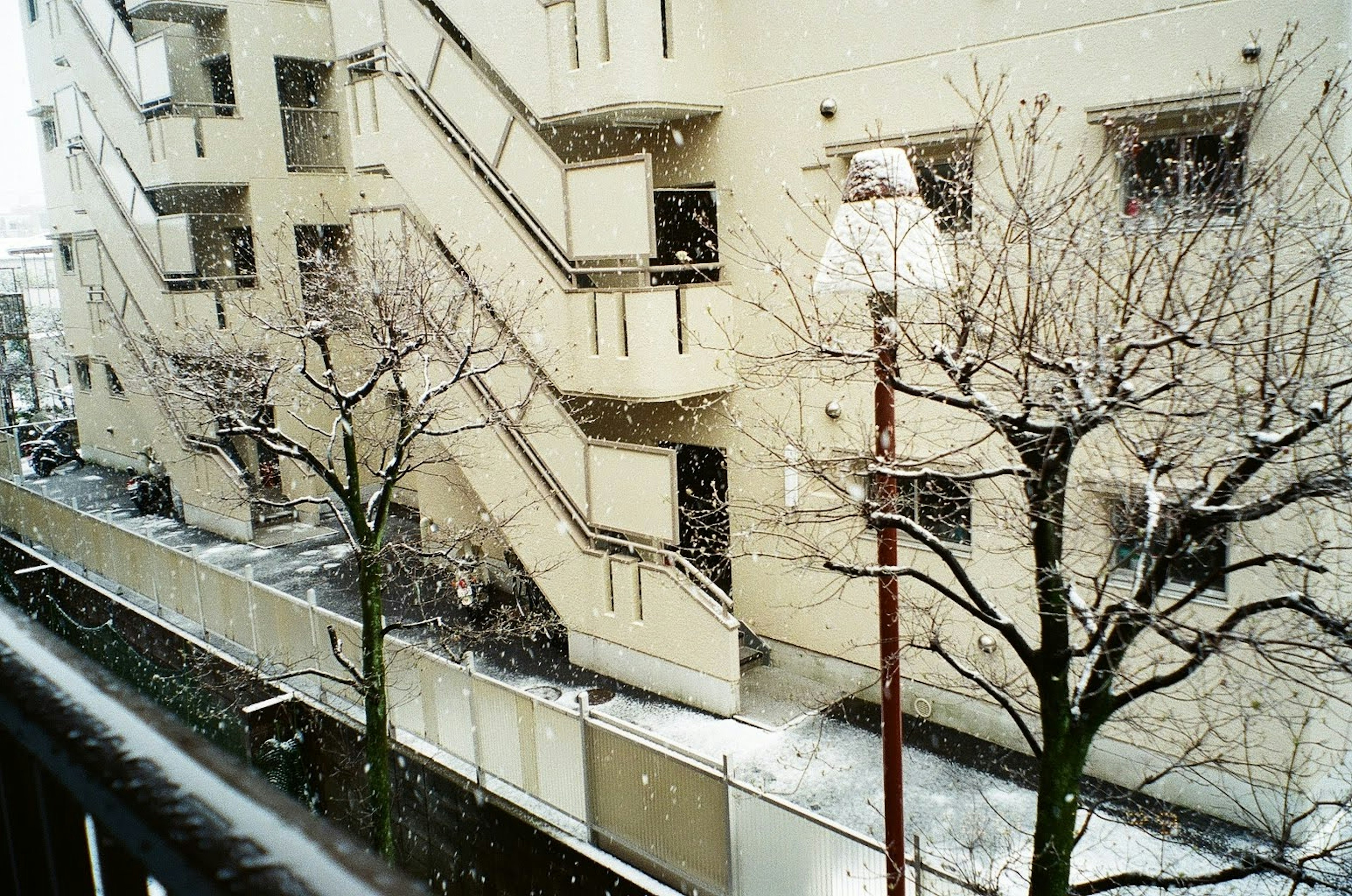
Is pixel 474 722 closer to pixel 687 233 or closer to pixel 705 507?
pixel 705 507

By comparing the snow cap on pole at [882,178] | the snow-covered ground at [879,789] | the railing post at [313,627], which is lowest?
the snow-covered ground at [879,789]

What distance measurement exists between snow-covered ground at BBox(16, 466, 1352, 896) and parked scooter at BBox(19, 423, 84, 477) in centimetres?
1781

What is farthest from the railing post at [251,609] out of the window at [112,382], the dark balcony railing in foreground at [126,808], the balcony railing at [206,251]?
the window at [112,382]

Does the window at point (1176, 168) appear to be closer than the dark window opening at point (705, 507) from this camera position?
Yes

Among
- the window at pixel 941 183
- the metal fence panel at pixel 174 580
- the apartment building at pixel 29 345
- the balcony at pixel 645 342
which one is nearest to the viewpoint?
the window at pixel 941 183

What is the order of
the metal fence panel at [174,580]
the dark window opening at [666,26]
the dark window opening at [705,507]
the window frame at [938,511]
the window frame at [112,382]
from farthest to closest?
the window frame at [112,382] < the metal fence panel at [174,580] < the dark window opening at [705,507] < the dark window opening at [666,26] < the window frame at [938,511]

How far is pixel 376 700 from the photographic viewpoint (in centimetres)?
860

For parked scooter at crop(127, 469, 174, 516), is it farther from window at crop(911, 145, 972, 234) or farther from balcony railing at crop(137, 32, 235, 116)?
window at crop(911, 145, 972, 234)

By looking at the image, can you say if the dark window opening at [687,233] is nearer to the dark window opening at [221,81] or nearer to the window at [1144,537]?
the window at [1144,537]

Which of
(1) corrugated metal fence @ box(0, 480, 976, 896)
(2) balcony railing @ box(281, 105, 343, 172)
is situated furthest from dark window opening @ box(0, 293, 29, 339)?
(1) corrugated metal fence @ box(0, 480, 976, 896)

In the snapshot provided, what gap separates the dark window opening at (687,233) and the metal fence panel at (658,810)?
238 inches

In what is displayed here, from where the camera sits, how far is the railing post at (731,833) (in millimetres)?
7203

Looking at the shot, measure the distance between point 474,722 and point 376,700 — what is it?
42.6 inches

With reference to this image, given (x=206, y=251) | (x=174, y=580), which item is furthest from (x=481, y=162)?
(x=206, y=251)
